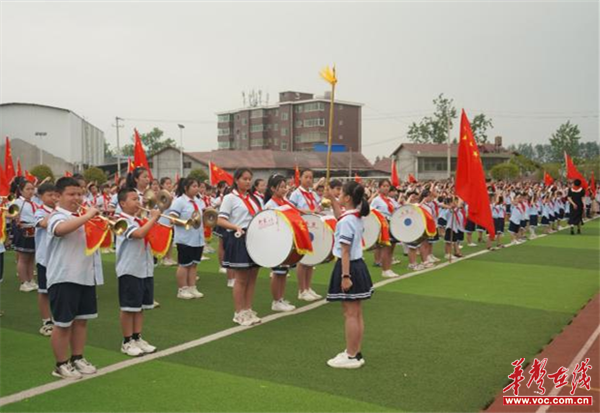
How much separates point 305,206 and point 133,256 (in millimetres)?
3560

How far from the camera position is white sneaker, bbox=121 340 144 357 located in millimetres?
5620

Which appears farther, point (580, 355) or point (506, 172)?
point (506, 172)

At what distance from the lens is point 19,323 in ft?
23.1

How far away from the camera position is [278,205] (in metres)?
7.24

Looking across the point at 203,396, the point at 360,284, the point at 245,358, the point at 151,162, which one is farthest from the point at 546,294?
the point at 151,162

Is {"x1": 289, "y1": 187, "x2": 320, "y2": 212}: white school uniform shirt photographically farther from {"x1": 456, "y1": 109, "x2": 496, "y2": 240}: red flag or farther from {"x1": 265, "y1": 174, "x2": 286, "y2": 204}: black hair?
{"x1": 456, "y1": 109, "x2": 496, "y2": 240}: red flag

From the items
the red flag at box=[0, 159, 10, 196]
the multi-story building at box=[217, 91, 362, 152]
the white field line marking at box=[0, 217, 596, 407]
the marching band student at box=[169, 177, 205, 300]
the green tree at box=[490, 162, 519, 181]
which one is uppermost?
the multi-story building at box=[217, 91, 362, 152]

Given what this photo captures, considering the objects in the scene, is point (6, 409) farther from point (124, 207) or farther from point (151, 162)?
point (151, 162)

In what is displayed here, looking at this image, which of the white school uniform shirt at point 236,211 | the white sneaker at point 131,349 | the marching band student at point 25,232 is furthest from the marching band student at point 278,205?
the marching band student at point 25,232

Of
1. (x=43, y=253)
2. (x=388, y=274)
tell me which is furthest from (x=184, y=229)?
(x=388, y=274)

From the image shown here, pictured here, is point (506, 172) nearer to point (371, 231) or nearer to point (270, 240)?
point (371, 231)

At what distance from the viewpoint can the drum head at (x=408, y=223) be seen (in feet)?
35.7

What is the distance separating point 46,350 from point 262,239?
258 centimetres

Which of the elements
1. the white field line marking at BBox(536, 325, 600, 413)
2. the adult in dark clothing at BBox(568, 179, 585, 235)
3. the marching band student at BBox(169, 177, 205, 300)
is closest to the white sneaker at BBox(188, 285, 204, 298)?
the marching band student at BBox(169, 177, 205, 300)
